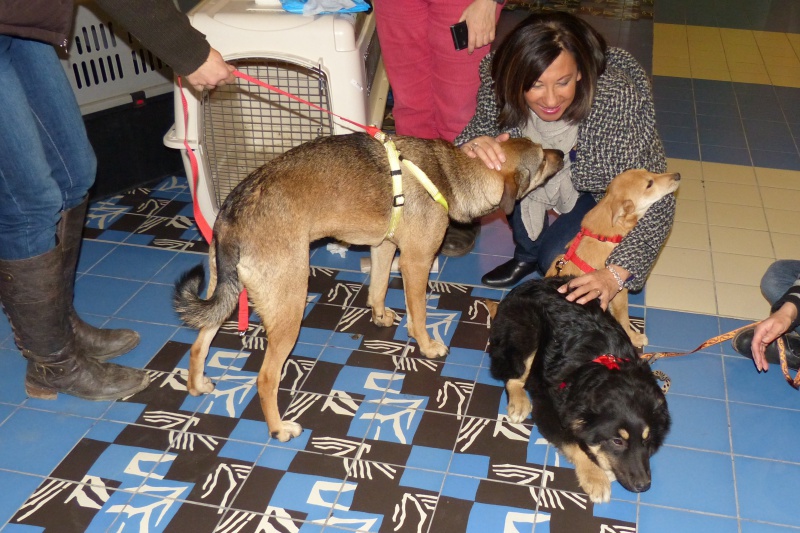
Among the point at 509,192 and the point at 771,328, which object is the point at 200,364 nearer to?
the point at 509,192

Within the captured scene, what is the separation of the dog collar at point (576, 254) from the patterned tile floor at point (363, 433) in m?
0.54

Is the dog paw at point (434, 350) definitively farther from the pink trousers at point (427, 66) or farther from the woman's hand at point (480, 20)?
the woman's hand at point (480, 20)

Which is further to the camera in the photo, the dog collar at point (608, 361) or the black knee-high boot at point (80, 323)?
the black knee-high boot at point (80, 323)

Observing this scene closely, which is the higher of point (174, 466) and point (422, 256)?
point (422, 256)

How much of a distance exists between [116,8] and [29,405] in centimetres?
170

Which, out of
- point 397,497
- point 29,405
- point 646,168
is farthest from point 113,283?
point 646,168

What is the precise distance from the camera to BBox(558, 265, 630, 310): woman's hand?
293cm

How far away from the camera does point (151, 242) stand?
4.19 meters

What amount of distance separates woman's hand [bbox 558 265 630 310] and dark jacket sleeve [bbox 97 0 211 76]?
1685 millimetres

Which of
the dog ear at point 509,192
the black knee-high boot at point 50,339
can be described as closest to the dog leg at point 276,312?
the black knee-high boot at point 50,339

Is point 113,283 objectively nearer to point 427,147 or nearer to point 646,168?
point 427,147

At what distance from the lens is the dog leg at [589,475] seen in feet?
8.53

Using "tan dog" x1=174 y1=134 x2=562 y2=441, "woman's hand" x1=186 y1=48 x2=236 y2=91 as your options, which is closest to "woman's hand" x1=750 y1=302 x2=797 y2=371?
"tan dog" x1=174 y1=134 x2=562 y2=441

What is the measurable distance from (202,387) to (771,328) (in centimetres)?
233
